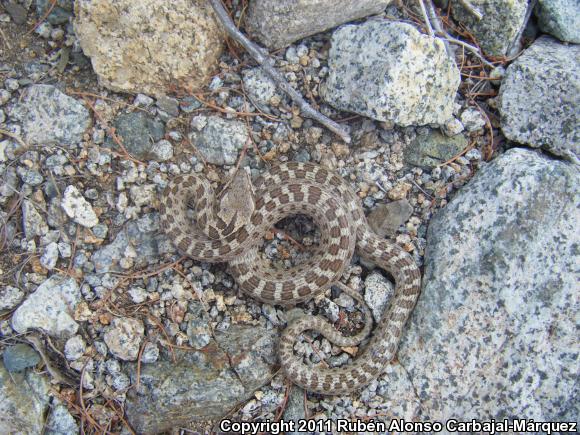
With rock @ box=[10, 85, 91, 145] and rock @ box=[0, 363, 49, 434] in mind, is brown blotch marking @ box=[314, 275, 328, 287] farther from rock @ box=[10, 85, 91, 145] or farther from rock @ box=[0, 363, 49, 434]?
rock @ box=[10, 85, 91, 145]

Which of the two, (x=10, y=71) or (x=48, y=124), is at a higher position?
(x=10, y=71)

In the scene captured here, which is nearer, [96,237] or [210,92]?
[96,237]

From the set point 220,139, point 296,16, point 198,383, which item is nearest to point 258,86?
point 220,139

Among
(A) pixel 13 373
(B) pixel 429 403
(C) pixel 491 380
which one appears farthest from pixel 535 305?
(A) pixel 13 373

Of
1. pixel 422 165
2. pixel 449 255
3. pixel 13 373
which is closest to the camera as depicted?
pixel 13 373

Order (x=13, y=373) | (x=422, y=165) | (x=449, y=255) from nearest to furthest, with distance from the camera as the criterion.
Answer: (x=13, y=373) → (x=449, y=255) → (x=422, y=165)

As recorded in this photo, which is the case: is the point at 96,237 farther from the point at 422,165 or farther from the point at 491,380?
the point at 491,380
